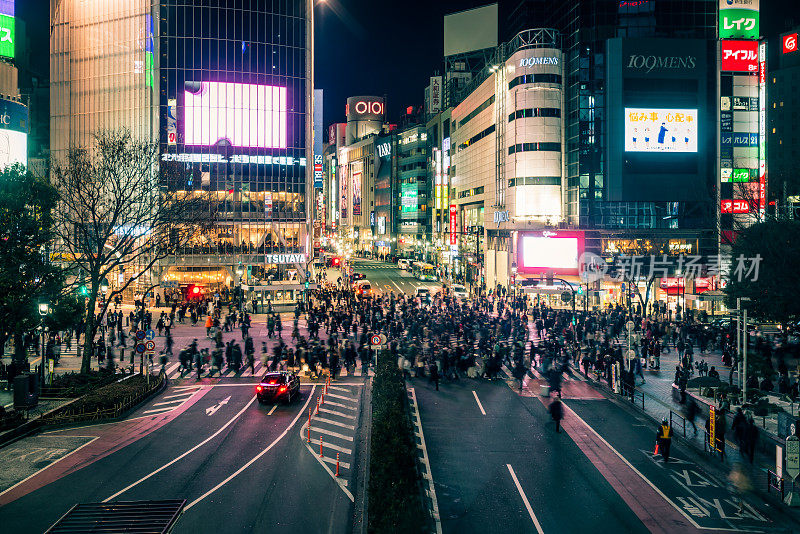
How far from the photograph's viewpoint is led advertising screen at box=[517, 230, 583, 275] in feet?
219

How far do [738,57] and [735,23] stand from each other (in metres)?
4.01

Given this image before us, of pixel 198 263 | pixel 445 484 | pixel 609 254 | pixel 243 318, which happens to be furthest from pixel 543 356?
pixel 198 263

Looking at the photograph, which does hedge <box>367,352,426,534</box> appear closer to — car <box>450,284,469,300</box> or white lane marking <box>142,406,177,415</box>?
white lane marking <box>142,406,177,415</box>

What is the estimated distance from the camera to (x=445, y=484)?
17625mm

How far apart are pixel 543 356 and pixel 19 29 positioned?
12851 centimetres

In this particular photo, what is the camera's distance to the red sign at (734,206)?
6394 centimetres

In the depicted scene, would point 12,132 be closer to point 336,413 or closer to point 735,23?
point 336,413

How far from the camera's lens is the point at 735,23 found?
6806 cm

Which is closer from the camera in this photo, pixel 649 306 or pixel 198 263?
pixel 649 306

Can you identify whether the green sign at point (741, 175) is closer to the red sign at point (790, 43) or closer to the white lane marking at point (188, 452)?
the red sign at point (790, 43)

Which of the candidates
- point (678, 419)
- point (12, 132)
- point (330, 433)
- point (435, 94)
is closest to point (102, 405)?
point (330, 433)

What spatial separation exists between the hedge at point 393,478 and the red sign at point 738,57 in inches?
2451

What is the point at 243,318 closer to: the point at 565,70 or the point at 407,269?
the point at 565,70

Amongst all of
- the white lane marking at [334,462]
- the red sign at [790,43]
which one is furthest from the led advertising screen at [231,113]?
the white lane marking at [334,462]
